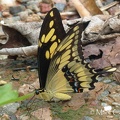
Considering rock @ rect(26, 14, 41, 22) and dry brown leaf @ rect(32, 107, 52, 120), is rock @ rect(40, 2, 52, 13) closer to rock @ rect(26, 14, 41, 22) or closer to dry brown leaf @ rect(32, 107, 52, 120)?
rock @ rect(26, 14, 41, 22)

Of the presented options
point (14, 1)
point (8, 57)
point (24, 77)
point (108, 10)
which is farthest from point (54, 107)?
point (14, 1)

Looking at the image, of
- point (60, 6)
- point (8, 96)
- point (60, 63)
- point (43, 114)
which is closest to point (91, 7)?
point (60, 6)

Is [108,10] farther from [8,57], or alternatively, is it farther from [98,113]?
[98,113]

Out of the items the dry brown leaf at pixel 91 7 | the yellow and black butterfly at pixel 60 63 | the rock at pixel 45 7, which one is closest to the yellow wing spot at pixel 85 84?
the yellow and black butterfly at pixel 60 63

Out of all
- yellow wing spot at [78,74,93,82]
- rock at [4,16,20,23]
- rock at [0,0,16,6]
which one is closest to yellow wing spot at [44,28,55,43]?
yellow wing spot at [78,74,93,82]

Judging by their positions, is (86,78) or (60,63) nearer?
(60,63)

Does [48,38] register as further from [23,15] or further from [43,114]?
[23,15]

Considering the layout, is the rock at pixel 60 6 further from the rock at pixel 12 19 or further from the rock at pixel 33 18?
the rock at pixel 12 19

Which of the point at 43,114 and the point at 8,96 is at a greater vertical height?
the point at 8,96
